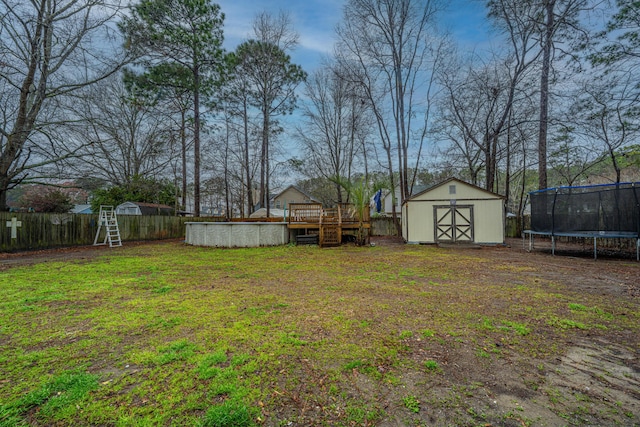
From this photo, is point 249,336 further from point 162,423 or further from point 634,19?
point 634,19

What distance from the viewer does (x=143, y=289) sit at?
4328 mm

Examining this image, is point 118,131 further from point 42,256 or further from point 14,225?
point 42,256

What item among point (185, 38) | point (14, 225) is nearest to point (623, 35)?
point (185, 38)

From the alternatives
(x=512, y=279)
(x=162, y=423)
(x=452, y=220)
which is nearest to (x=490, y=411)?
(x=162, y=423)

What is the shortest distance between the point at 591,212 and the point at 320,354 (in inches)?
397

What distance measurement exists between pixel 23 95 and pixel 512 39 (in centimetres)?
2083

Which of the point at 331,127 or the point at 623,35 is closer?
the point at 623,35

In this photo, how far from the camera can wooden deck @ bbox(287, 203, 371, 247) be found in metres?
10.9

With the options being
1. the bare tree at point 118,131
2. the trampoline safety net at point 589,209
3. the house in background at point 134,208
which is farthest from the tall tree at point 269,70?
the trampoline safety net at point 589,209

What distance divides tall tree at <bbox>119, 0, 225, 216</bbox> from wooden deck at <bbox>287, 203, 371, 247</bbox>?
314 inches

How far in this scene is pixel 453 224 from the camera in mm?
11633

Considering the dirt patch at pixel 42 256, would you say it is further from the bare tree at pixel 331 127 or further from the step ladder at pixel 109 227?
the bare tree at pixel 331 127

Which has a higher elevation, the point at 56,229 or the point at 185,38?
the point at 185,38

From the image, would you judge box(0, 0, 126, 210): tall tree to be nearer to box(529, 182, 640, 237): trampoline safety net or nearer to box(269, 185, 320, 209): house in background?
box(529, 182, 640, 237): trampoline safety net
